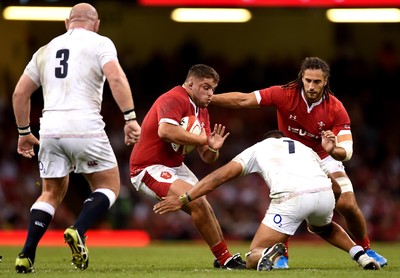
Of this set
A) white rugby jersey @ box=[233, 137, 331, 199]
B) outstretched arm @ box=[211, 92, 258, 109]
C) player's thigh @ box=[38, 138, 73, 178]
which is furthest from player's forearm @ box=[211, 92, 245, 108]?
player's thigh @ box=[38, 138, 73, 178]

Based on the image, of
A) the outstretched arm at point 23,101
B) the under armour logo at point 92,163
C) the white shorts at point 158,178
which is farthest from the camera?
the white shorts at point 158,178

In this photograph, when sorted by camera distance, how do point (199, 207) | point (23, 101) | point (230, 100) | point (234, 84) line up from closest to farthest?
point (23, 101) < point (199, 207) < point (230, 100) < point (234, 84)

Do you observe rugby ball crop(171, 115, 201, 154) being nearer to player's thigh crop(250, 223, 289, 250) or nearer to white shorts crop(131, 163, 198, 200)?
white shorts crop(131, 163, 198, 200)

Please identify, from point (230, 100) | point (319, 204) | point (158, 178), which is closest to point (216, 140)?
point (158, 178)

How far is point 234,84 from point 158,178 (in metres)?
12.4

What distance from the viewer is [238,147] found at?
67.7 ft

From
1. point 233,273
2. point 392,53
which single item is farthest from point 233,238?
point 233,273

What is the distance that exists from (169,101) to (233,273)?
195cm

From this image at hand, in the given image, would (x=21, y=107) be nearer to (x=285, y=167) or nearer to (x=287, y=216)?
(x=285, y=167)

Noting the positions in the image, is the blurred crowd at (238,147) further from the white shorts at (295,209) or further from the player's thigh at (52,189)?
the player's thigh at (52,189)

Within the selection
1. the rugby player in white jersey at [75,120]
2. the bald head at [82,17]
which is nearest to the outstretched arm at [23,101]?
the rugby player in white jersey at [75,120]

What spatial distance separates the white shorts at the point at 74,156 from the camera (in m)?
8.23

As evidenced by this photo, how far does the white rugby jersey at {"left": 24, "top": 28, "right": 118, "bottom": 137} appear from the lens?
8.24 m

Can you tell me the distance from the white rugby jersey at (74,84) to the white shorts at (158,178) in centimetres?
106
